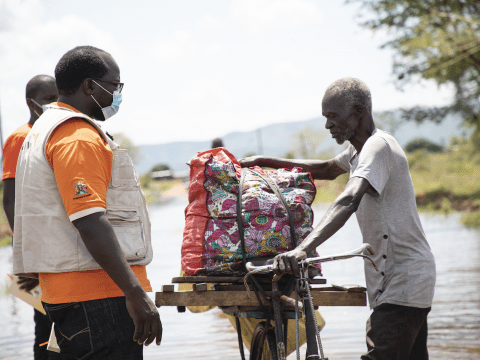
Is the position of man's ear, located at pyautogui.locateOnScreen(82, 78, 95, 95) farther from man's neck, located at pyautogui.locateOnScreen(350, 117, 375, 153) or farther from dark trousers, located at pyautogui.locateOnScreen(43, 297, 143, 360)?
man's neck, located at pyautogui.locateOnScreen(350, 117, 375, 153)

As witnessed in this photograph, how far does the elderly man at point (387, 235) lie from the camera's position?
2676mm

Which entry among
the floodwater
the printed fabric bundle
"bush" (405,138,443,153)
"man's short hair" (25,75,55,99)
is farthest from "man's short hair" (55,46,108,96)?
"bush" (405,138,443,153)

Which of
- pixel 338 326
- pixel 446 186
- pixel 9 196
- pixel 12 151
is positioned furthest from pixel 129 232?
pixel 446 186

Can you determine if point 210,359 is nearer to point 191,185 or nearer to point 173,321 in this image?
point 173,321

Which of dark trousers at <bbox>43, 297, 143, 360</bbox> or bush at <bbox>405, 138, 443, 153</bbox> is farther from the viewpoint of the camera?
bush at <bbox>405, 138, 443, 153</bbox>

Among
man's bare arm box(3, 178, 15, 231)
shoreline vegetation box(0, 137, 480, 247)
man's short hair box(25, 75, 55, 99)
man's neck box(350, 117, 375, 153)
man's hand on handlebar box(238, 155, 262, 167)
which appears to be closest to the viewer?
man's neck box(350, 117, 375, 153)

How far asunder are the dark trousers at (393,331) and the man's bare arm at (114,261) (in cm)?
112

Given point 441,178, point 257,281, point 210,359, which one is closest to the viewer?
point 257,281

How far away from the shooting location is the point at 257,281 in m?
2.97

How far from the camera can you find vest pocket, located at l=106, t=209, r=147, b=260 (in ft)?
8.07

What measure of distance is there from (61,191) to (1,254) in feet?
57.9

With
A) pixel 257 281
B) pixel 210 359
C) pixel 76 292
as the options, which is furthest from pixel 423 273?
pixel 210 359

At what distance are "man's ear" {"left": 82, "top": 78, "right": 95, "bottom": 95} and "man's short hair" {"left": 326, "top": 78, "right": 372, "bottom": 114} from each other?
4.08 ft

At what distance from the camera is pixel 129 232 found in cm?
250
